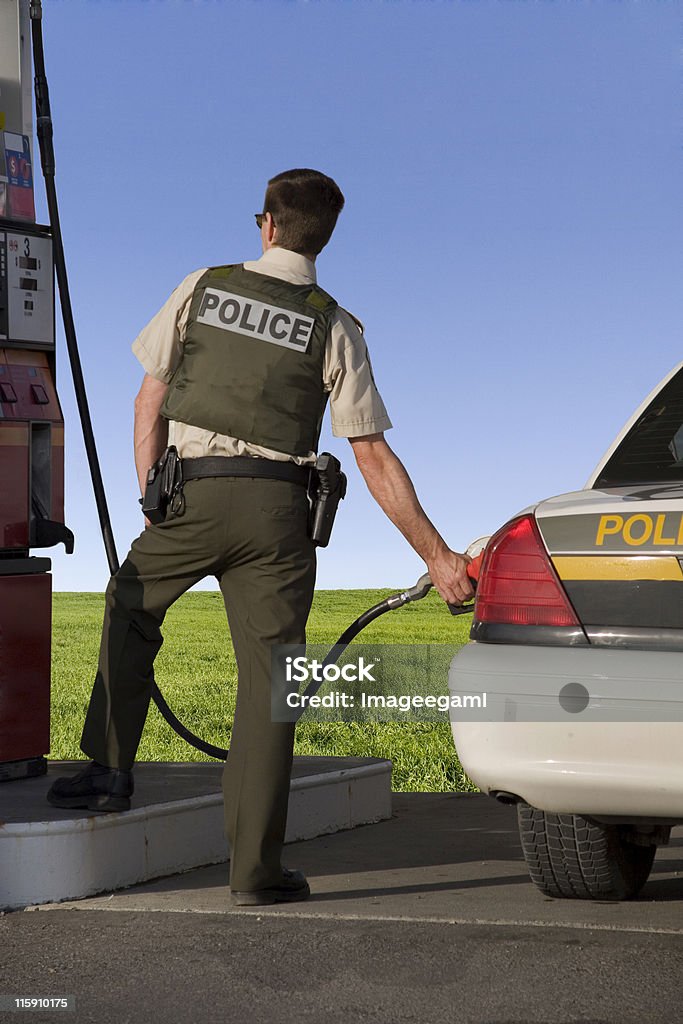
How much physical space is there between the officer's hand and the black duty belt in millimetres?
497

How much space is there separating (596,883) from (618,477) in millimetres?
1205

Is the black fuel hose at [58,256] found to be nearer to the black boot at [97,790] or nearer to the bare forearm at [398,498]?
the black boot at [97,790]

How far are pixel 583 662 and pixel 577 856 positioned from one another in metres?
0.94

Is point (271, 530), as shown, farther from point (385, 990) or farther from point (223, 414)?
point (385, 990)

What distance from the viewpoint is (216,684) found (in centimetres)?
1450

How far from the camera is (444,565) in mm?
4203

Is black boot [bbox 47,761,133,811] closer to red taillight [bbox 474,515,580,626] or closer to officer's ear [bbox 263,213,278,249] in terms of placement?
red taillight [bbox 474,515,580,626]

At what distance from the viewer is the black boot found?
4441 millimetres

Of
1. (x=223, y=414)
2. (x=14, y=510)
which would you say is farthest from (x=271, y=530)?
(x=14, y=510)

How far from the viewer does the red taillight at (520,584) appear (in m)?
3.50

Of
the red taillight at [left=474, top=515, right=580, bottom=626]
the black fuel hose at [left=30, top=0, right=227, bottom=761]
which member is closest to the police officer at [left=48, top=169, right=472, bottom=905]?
the red taillight at [left=474, top=515, right=580, bottom=626]

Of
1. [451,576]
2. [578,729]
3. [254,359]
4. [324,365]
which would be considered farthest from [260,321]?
[578,729]

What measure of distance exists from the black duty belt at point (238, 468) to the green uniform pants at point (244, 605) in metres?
0.02

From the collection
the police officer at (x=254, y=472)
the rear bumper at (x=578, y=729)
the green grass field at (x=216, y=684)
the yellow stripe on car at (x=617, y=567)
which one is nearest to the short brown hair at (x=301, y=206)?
the police officer at (x=254, y=472)
